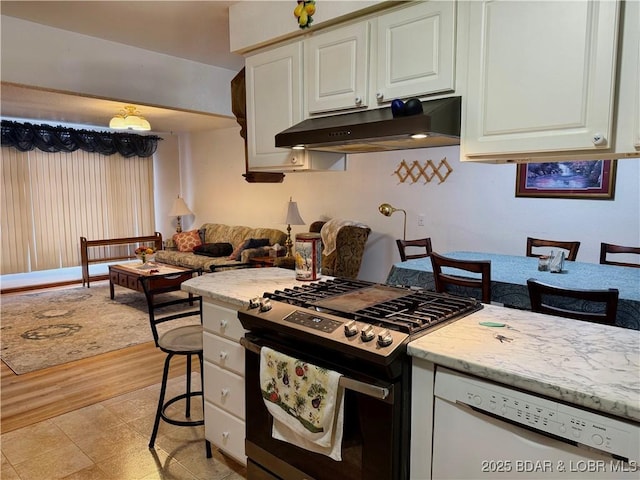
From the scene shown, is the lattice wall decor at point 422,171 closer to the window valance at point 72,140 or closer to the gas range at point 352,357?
the gas range at point 352,357

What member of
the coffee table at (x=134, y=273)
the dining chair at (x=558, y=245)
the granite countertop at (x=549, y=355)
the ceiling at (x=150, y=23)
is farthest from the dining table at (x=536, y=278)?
the coffee table at (x=134, y=273)

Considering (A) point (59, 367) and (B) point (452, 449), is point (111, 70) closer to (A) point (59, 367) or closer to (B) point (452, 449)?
(A) point (59, 367)

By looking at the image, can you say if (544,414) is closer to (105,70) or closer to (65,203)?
(105,70)

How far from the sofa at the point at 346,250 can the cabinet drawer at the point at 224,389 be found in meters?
2.54

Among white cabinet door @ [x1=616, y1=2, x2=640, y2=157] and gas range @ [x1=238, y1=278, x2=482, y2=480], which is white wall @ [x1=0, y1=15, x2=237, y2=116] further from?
white cabinet door @ [x1=616, y1=2, x2=640, y2=157]

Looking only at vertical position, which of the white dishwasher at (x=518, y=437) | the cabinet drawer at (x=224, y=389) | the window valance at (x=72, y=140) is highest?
the window valance at (x=72, y=140)

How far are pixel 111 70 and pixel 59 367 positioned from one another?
2.44m

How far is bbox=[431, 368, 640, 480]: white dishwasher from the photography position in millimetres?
1018

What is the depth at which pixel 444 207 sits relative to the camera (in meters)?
4.60

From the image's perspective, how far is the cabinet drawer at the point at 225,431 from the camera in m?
2.06

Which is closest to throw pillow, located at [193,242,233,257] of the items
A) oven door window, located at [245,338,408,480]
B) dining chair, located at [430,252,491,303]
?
dining chair, located at [430,252,491,303]

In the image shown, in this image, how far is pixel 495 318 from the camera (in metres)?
1.65

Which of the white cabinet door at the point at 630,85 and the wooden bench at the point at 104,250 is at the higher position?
the white cabinet door at the point at 630,85

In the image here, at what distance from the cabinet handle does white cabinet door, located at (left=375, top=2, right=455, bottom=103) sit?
0.59 meters
